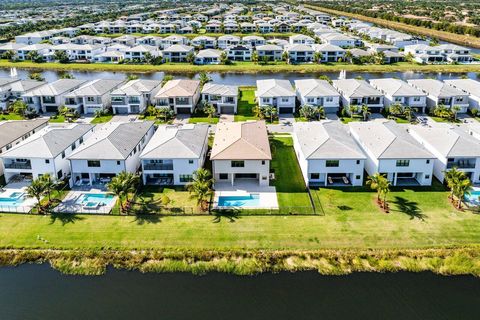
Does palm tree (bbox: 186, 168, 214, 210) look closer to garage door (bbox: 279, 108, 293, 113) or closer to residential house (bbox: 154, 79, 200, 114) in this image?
residential house (bbox: 154, 79, 200, 114)

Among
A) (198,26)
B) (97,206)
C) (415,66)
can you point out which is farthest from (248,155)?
(198,26)

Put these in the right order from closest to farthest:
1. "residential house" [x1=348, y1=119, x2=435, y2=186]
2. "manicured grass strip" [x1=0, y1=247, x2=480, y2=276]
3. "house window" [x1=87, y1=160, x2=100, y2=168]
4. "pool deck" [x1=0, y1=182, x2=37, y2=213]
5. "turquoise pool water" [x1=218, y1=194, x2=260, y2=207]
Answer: "manicured grass strip" [x1=0, y1=247, x2=480, y2=276]
"pool deck" [x1=0, y1=182, x2=37, y2=213]
"turquoise pool water" [x1=218, y1=194, x2=260, y2=207]
"residential house" [x1=348, y1=119, x2=435, y2=186]
"house window" [x1=87, y1=160, x2=100, y2=168]

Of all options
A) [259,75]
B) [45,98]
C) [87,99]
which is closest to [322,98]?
[259,75]

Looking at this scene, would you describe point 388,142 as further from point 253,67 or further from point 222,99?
point 253,67

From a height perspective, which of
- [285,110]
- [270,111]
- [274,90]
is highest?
[274,90]

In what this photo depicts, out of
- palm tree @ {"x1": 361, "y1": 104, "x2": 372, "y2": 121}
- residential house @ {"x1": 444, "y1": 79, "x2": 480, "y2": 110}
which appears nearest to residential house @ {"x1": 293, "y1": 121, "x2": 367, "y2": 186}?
palm tree @ {"x1": 361, "y1": 104, "x2": 372, "y2": 121}

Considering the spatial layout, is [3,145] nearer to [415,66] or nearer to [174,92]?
[174,92]
